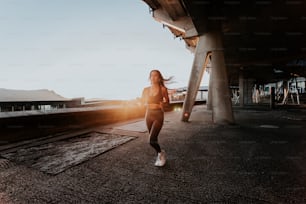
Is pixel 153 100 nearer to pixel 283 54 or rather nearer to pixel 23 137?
pixel 23 137

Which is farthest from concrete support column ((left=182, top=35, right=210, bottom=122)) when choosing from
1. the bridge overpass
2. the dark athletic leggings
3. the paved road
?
the dark athletic leggings

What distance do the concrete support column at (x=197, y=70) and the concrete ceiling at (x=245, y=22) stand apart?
0.67 meters

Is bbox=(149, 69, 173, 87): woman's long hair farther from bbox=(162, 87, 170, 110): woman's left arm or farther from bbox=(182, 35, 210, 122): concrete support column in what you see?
bbox=(182, 35, 210, 122): concrete support column

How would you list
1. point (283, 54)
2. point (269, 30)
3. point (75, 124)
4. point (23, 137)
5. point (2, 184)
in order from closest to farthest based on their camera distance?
1. point (2, 184)
2. point (23, 137)
3. point (75, 124)
4. point (269, 30)
5. point (283, 54)

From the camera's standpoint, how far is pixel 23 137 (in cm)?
599

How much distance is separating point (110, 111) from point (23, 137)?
487 centimetres

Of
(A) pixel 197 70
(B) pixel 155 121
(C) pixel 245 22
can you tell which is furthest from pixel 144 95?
(C) pixel 245 22

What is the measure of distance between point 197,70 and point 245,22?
4.35 m

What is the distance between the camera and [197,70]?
10297mm

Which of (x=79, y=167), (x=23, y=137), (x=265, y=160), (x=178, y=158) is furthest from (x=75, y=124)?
(x=265, y=160)

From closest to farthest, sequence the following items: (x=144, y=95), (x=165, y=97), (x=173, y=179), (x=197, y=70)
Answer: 1. (x=173, y=179)
2. (x=165, y=97)
3. (x=144, y=95)
4. (x=197, y=70)

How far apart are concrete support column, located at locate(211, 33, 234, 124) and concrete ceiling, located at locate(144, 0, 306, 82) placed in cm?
153

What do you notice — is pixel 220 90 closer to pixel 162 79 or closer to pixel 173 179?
pixel 162 79

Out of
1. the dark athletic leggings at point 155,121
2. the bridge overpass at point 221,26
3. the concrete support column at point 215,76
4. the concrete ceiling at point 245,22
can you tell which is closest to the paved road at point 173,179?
the dark athletic leggings at point 155,121
